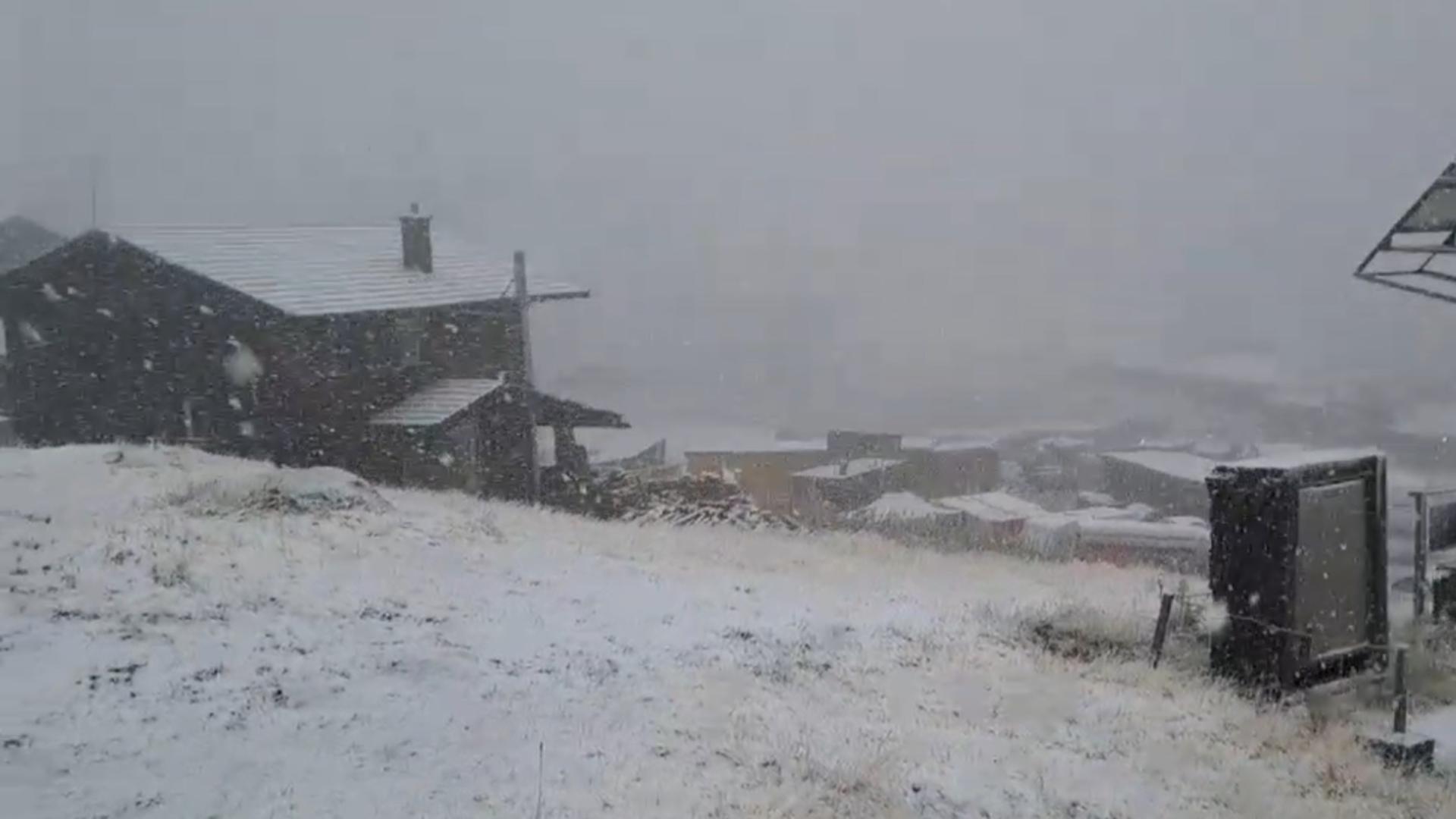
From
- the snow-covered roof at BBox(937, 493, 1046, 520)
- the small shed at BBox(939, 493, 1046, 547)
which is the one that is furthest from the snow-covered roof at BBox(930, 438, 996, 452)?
the snow-covered roof at BBox(937, 493, 1046, 520)

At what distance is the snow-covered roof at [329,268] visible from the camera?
82.2 ft

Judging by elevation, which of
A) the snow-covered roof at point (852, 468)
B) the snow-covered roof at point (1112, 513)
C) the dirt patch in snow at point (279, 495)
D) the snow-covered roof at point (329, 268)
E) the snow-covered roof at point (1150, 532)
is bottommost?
the snow-covered roof at point (1112, 513)

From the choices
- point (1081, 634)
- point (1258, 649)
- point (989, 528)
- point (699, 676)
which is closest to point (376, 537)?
point (699, 676)

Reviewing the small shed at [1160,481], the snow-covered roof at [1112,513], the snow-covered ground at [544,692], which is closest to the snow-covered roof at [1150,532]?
the snow-covered roof at [1112,513]

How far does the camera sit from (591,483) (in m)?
27.2

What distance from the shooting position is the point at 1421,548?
47.2 ft

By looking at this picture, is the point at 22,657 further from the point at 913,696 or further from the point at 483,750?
Result: the point at 913,696

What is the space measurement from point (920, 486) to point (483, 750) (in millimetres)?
42817

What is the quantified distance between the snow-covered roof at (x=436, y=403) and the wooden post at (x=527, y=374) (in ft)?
3.66

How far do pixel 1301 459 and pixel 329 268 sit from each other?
895 inches

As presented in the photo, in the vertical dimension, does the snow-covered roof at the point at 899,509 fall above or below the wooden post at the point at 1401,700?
below

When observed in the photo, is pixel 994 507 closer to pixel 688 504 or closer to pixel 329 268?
pixel 688 504

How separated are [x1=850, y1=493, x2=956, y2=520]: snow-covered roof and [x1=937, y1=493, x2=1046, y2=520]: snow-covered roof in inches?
29.3

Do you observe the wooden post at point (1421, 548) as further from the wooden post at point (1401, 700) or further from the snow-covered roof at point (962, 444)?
the snow-covered roof at point (962, 444)
